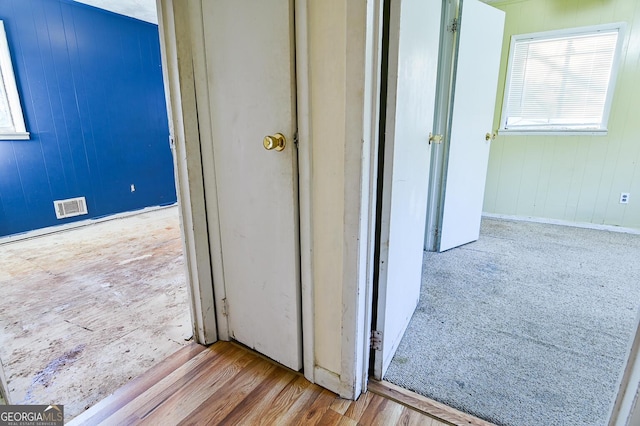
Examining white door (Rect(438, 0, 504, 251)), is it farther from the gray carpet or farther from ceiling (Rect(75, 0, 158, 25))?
ceiling (Rect(75, 0, 158, 25))

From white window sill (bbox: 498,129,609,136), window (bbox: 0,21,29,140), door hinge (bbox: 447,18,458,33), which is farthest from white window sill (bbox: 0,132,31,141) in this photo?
white window sill (bbox: 498,129,609,136)

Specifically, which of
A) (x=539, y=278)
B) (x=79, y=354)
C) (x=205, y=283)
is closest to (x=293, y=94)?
(x=205, y=283)

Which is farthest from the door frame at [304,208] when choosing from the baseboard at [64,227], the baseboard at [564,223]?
the baseboard at [564,223]

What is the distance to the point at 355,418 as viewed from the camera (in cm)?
114

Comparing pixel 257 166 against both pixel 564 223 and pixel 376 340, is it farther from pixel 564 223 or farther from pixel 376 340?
pixel 564 223

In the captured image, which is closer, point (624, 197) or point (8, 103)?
point (8, 103)

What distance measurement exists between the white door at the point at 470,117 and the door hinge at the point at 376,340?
1.66 meters

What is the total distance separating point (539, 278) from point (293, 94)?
218 cm

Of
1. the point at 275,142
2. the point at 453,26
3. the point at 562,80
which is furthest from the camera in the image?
the point at 562,80

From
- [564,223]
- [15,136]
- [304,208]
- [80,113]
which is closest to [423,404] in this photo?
[304,208]

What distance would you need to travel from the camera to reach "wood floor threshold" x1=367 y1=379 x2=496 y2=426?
113cm

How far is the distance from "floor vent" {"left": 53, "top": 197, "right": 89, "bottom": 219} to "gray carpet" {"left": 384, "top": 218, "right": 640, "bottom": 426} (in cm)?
369

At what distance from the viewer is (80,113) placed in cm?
345

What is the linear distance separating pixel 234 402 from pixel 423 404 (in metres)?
0.72
